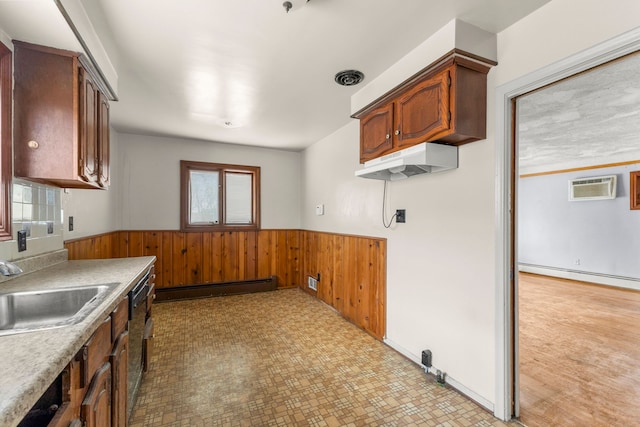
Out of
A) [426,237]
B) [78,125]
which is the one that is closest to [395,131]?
[426,237]

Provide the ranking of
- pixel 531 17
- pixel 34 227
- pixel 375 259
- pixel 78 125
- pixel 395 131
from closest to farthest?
pixel 531 17 → pixel 78 125 → pixel 34 227 → pixel 395 131 → pixel 375 259

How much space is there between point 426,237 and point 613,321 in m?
3.03

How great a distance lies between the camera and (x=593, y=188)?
17.8 feet

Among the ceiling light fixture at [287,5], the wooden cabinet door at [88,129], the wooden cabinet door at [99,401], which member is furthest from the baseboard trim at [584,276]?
the wooden cabinet door at [88,129]

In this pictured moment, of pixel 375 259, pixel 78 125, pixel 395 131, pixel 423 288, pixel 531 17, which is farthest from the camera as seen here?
pixel 375 259

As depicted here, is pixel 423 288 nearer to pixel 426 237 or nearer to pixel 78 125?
pixel 426 237

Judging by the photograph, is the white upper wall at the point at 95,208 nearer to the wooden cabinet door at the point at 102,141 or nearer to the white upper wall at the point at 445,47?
the wooden cabinet door at the point at 102,141

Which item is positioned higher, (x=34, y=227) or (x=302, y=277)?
(x=34, y=227)

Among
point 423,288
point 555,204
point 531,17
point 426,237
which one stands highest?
point 531,17

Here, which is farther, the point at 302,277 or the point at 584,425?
the point at 302,277

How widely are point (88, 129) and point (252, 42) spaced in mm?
1185

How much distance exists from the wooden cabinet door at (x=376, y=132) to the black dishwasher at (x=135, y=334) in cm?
192

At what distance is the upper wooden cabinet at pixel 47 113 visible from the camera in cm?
163

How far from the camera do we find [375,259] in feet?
9.72
